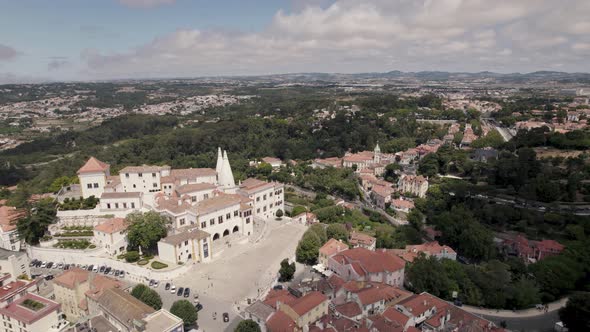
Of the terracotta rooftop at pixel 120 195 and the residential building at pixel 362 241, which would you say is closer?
the residential building at pixel 362 241

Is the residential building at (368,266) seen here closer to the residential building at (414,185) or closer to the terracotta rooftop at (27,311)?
the terracotta rooftop at (27,311)

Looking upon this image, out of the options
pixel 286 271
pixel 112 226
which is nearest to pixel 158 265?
pixel 112 226

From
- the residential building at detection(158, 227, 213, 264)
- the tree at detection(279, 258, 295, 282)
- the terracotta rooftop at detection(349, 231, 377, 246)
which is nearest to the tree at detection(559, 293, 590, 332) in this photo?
the terracotta rooftop at detection(349, 231, 377, 246)

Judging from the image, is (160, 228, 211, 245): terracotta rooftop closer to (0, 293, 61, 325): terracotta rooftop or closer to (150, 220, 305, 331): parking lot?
(150, 220, 305, 331): parking lot

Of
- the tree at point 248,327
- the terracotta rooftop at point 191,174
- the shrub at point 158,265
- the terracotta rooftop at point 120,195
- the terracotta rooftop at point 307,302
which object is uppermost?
the terracotta rooftop at point 191,174

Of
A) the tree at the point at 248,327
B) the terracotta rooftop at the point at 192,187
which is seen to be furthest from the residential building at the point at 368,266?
the terracotta rooftop at the point at 192,187

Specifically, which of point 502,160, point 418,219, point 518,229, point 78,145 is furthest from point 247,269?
point 78,145

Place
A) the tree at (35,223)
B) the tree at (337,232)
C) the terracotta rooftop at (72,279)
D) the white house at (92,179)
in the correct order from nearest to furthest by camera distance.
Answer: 1. the terracotta rooftop at (72,279)
2. the tree at (35,223)
3. the tree at (337,232)
4. the white house at (92,179)
